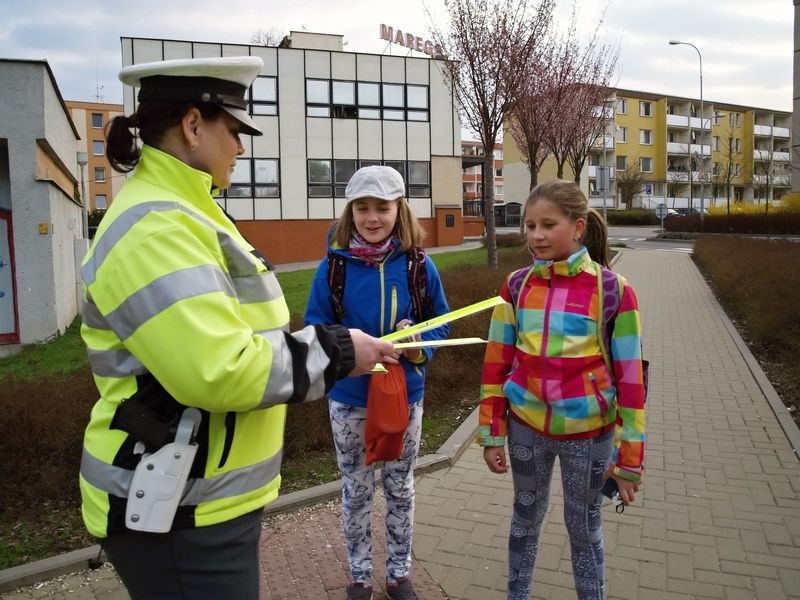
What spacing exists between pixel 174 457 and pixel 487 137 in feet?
43.2

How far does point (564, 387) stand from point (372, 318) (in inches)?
35.4

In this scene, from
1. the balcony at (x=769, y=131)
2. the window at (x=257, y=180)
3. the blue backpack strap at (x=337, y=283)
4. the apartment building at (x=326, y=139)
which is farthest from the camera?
the balcony at (x=769, y=131)

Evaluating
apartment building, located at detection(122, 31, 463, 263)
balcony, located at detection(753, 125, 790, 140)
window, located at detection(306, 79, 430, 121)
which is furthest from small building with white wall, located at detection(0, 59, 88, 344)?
balcony, located at detection(753, 125, 790, 140)

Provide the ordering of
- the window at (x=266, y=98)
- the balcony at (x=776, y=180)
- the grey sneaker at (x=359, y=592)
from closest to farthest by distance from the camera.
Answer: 1. the grey sneaker at (x=359, y=592)
2. the window at (x=266, y=98)
3. the balcony at (x=776, y=180)

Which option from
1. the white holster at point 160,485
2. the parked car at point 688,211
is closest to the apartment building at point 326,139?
the parked car at point 688,211

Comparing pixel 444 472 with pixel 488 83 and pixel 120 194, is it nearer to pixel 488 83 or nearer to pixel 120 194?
pixel 120 194

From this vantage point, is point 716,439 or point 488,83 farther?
point 488,83

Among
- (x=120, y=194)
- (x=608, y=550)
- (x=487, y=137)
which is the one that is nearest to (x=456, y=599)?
(x=608, y=550)

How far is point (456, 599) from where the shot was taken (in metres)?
3.49

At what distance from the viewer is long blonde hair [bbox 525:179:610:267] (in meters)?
2.83

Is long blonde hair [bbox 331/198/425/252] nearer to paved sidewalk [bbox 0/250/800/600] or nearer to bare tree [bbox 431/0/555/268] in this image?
paved sidewalk [bbox 0/250/800/600]

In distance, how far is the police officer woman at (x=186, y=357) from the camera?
1.55 meters

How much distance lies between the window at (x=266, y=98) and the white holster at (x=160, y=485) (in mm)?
30157

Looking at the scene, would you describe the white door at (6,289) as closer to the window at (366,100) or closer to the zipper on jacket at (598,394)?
the zipper on jacket at (598,394)
